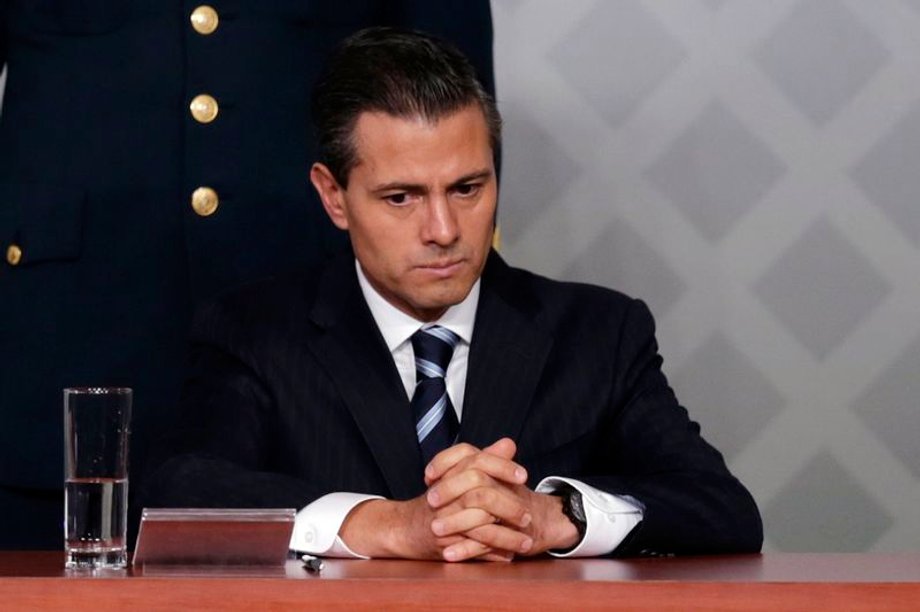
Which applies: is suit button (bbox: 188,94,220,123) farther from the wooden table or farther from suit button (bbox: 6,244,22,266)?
the wooden table

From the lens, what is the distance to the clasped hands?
1.64m

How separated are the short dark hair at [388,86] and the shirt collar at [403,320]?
156 millimetres

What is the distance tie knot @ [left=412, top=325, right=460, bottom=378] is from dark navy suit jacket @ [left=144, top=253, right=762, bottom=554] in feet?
0.12

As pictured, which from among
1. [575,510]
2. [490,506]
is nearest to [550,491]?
[575,510]

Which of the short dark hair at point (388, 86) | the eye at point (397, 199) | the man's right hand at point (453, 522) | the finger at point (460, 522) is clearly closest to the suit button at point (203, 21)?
the short dark hair at point (388, 86)

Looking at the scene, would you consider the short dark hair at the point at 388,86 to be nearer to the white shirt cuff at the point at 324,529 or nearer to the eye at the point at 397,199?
the eye at the point at 397,199

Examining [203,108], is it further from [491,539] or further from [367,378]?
[491,539]

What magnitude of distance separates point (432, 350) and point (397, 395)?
0.29ft

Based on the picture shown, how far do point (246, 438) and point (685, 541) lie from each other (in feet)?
1.80

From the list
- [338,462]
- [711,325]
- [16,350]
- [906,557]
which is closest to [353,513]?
→ [338,462]

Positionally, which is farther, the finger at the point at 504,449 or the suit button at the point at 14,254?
the suit button at the point at 14,254

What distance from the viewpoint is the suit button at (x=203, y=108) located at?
2.25 meters

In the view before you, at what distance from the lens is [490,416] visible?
6.81 feet

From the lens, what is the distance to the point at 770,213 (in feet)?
9.66
